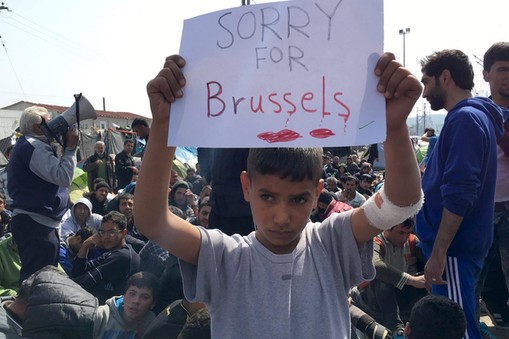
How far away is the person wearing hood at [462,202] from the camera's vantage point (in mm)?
2191

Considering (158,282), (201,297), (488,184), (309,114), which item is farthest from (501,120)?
(158,282)

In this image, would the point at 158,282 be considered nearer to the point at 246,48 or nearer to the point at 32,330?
the point at 32,330

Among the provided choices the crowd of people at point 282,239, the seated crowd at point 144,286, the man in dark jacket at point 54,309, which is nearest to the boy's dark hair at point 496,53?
the crowd of people at point 282,239

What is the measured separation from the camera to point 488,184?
232cm

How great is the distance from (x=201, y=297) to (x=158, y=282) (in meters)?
2.44

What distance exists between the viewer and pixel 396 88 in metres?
1.17

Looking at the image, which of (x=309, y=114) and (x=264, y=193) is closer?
(x=309, y=114)

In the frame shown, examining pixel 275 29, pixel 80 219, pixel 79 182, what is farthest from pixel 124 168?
pixel 275 29

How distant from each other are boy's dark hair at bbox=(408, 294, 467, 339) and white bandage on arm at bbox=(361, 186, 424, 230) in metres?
1.09

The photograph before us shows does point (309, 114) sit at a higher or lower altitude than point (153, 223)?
higher

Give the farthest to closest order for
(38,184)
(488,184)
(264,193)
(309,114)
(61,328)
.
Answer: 1. (38,184)
2. (61,328)
3. (488,184)
4. (264,193)
5. (309,114)

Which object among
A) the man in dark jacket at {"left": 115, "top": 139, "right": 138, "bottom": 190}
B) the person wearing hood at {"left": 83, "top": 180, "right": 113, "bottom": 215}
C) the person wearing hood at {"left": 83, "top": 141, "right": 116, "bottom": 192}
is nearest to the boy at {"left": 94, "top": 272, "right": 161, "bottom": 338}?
the person wearing hood at {"left": 83, "top": 180, "right": 113, "bottom": 215}

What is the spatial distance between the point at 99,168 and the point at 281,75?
27.4 feet

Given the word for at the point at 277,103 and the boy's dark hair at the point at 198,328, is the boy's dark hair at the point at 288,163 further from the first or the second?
the boy's dark hair at the point at 198,328
